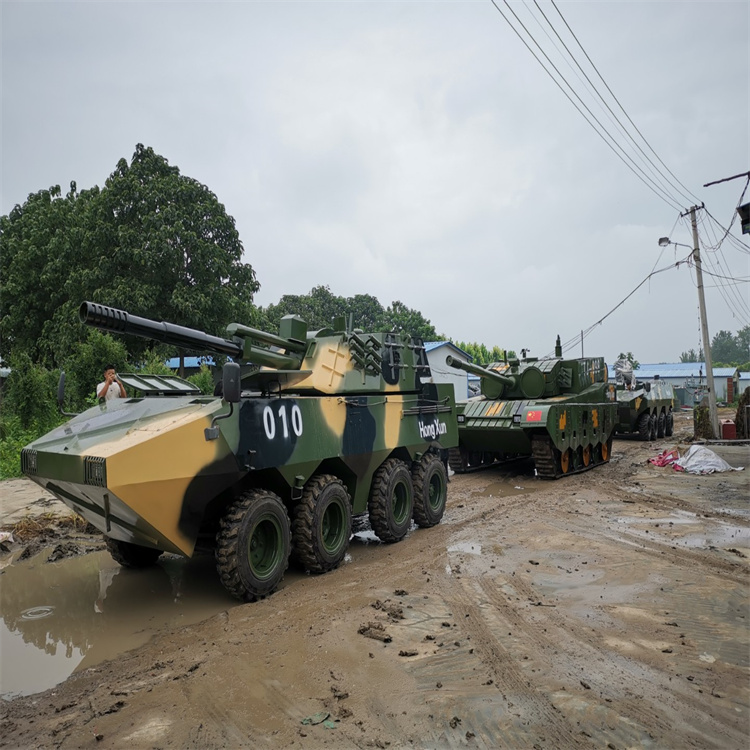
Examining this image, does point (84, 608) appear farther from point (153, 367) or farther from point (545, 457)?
point (153, 367)

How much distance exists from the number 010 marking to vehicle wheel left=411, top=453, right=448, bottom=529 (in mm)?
2715

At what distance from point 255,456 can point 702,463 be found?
34.3ft

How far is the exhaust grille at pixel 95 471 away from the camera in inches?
188

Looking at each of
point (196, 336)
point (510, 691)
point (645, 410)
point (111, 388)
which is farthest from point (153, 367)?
point (645, 410)

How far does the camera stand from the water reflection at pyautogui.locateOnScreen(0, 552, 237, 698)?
15.2ft

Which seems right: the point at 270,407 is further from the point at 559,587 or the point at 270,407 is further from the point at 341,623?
the point at 559,587

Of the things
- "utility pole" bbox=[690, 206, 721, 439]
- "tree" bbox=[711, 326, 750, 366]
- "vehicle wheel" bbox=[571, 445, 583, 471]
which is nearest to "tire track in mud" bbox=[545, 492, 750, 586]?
"vehicle wheel" bbox=[571, 445, 583, 471]

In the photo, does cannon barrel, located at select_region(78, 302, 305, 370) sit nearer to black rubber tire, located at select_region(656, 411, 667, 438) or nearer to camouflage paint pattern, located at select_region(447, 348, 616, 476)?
camouflage paint pattern, located at select_region(447, 348, 616, 476)

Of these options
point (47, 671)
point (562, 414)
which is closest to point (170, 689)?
point (47, 671)

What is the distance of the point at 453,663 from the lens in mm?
4301

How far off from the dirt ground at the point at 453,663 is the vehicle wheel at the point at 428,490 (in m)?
1.11

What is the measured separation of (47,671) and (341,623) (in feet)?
6.80

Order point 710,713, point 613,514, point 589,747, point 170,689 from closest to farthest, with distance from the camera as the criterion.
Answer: point 589,747, point 710,713, point 170,689, point 613,514

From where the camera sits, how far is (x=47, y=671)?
4.49 meters
